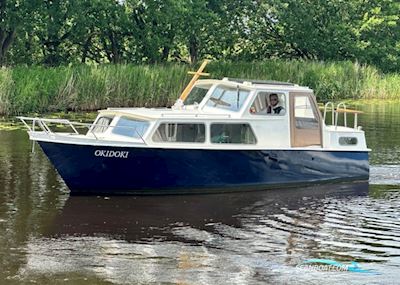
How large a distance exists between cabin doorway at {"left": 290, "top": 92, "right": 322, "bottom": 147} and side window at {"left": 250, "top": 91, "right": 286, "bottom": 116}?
29cm

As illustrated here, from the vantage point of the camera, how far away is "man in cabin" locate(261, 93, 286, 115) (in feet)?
53.3

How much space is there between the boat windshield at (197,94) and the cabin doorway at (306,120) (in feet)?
6.26

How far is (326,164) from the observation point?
1722 centimetres

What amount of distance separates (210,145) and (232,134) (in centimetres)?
59

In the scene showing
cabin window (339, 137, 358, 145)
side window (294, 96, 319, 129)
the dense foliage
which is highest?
the dense foliage

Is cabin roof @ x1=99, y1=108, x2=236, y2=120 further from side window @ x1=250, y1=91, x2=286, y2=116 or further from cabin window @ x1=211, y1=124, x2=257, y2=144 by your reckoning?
side window @ x1=250, y1=91, x2=286, y2=116

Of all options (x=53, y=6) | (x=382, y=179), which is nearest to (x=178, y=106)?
(x=382, y=179)

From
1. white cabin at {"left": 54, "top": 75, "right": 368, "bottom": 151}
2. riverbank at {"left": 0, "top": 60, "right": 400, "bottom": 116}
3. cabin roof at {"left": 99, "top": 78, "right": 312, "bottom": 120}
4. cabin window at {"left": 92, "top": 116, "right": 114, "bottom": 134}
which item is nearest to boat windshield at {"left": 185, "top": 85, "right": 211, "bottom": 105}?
white cabin at {"left": 54, "top": 75, "right": 368, "bottom": 151}

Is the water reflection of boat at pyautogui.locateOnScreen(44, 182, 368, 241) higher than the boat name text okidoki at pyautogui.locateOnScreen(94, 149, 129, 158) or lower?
lower

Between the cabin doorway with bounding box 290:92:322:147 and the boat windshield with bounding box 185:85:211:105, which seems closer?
the cabin doorway with bounding box 290:92:322:147

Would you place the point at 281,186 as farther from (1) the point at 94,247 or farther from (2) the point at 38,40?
(2) the point at 38,40

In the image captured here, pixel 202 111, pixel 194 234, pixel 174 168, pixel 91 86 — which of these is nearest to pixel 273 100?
pixel 202 111

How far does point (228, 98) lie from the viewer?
16469 millimetres

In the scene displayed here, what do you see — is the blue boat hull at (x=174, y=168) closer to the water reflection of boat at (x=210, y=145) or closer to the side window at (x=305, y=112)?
the water reflection of boat at (x=210, y=145)
